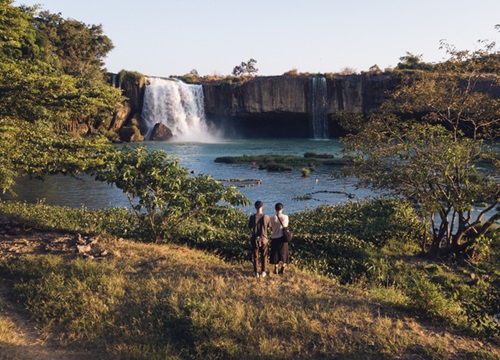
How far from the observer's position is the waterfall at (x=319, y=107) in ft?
201

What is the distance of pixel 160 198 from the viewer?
39.5 ft

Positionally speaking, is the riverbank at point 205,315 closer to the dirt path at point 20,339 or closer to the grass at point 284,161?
the dirt path at point 20,339

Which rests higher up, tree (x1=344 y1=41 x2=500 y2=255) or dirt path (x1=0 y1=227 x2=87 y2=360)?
tree (x1=344 y1=41 x2=500 y2=255)

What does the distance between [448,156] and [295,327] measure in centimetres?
757

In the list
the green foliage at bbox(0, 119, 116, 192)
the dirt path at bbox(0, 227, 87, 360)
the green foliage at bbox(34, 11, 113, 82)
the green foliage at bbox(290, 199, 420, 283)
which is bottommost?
the green foliage at bbox(290, 199, 420, 283)

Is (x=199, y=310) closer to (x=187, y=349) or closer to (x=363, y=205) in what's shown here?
(x=187, y=349)

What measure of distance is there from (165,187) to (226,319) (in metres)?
5.41

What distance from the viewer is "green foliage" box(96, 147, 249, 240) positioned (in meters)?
12.0

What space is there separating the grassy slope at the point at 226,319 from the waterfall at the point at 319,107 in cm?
5416

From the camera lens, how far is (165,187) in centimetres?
1223

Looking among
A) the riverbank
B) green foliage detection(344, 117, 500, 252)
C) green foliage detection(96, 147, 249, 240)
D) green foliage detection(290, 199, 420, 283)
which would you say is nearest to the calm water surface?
green foliage detection(290, 199, 420, 283)

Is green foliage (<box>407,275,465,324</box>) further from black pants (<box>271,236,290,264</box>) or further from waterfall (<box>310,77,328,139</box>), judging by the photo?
waterfall (<box>310,77,328,139</box>)

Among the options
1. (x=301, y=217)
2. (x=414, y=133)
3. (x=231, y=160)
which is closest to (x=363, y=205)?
(x=301, y=217)

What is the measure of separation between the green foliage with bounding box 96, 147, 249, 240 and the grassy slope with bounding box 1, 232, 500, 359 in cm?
251
